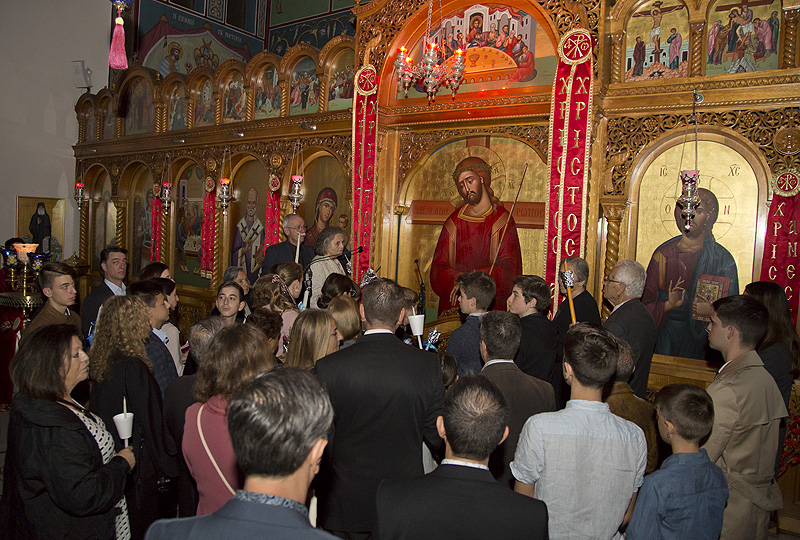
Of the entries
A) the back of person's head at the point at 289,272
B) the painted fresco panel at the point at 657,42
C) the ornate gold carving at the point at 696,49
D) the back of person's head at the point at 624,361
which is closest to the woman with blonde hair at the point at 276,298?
the back of person's head at the point at 289,272

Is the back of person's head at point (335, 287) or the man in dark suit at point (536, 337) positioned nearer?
the man in dark suit at point (536, 337)

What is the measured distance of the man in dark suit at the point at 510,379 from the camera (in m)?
3.21

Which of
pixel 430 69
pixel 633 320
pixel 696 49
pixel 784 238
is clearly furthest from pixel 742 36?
pixel 633 320

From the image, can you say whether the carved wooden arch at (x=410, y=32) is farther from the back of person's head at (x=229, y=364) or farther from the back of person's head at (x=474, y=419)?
the back of person's head at (x=474, y=419)

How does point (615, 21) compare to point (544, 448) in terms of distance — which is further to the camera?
point (615, 21)

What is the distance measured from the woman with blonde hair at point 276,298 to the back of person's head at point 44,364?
7.07ft

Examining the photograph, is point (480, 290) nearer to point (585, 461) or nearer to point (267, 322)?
point (267, 322)

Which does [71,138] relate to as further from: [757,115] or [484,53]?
[757,115]

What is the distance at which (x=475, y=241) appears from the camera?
7.65 metres

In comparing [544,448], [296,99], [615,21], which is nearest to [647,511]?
[544,448]

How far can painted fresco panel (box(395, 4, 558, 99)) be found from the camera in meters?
6.87

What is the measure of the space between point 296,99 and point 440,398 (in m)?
7.61

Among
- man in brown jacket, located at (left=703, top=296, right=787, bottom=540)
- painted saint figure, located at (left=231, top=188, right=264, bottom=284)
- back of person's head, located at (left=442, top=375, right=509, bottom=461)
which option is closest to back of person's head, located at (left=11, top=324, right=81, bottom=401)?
back of person's head, located at (left=442, top=375, right=509, bottom=461)

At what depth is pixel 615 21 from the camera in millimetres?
6246
